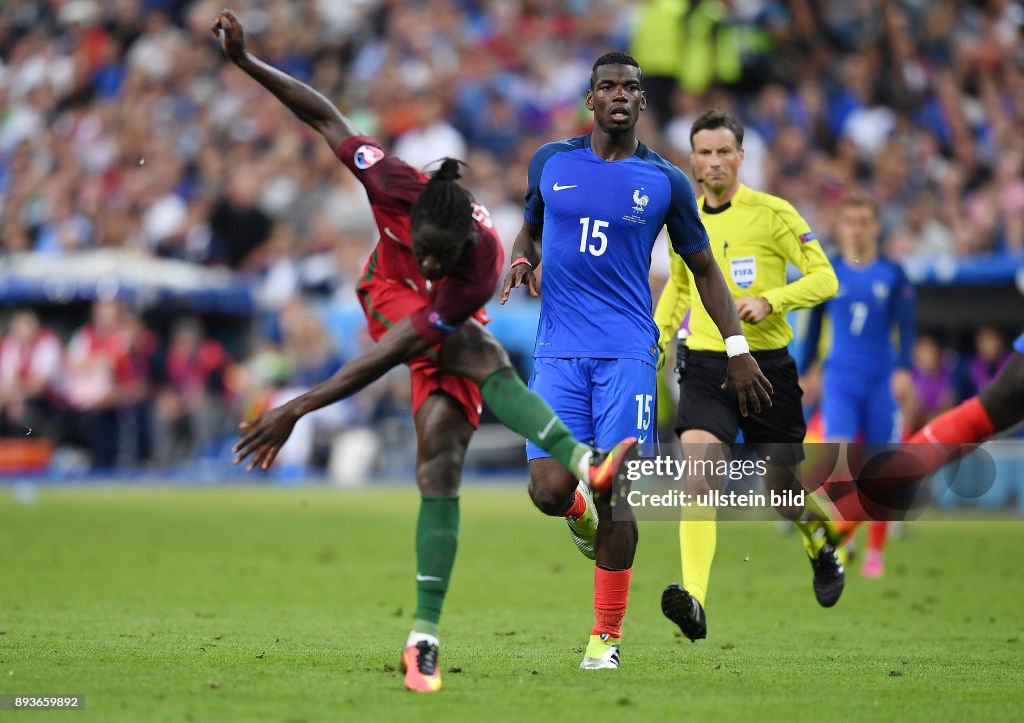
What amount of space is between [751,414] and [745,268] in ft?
3.10

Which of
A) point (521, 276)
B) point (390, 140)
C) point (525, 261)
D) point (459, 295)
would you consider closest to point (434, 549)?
point (459, 295)

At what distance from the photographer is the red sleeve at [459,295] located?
673 cm

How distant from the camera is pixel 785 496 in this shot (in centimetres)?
980

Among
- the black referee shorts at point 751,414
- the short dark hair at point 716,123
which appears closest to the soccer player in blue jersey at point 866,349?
the black referee shorts at point 751,414

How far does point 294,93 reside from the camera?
7109 millimetres

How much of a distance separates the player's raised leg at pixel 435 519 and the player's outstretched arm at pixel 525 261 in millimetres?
837

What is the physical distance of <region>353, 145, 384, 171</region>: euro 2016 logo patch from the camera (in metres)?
6.98

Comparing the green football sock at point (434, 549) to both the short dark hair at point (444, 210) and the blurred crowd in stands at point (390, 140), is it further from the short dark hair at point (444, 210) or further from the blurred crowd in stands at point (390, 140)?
the blurred crowd in stands at point (390, 140)

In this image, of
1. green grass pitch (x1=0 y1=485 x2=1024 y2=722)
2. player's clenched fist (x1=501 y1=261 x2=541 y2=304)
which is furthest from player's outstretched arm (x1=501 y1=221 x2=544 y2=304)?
green grass pitch (x1=0 y1=485 x2=1024 y2=722)

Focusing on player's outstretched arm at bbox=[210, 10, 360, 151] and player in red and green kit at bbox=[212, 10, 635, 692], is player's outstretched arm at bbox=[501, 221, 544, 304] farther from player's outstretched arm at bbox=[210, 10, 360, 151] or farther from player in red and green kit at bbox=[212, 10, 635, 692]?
player's outstretched arm at bbox=[210, 10, 360, 151]

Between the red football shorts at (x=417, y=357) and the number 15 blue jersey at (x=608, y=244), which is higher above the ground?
the number 15 blue jersey at (x=608, y=244)

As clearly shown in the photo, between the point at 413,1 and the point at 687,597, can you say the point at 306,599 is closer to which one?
the point at 687,597

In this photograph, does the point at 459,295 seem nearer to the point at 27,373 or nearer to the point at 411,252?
the point at 411,252

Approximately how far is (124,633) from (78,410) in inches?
642
